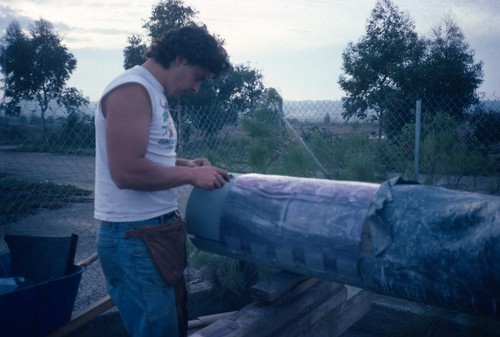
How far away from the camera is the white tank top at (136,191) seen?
1.66m

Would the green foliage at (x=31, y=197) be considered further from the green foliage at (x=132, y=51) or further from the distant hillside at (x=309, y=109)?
the green foliage at (x=132, y=51)

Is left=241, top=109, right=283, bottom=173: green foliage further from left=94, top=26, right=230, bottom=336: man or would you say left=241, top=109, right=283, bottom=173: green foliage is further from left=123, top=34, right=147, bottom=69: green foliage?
left=123, top=34, right=147, bottom=69: green foliage

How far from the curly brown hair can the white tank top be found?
12 cm

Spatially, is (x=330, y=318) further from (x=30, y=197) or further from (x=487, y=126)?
(x=487, y=126)

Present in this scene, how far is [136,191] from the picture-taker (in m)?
1.69

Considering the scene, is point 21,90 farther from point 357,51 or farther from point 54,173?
point 357,51

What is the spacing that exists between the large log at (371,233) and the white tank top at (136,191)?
374mm

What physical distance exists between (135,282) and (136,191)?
1.17 feet

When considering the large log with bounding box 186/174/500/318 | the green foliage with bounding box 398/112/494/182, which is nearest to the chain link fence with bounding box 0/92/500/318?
the green foliage with bounding box 398/112/494/182

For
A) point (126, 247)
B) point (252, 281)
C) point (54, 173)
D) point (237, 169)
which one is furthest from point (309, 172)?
point (54, 173)

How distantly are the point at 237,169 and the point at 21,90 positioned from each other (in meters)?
25.7

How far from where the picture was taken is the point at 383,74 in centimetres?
1847

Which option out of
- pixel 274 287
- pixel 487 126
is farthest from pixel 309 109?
pixel 487 126

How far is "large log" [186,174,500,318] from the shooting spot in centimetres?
139
